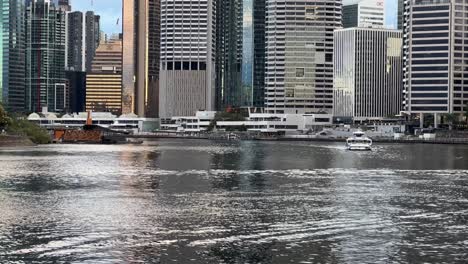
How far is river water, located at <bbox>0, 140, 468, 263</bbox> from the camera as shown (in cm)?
4356

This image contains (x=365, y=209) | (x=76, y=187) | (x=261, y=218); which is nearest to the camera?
(x=261, y=218)

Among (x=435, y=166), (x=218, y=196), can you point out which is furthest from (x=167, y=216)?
(x=435, y=166)

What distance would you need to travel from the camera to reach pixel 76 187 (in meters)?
80.7

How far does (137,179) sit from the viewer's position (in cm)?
9119

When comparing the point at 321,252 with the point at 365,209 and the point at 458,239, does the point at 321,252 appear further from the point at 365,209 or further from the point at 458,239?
the point at 365,209

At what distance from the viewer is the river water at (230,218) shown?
43.6m

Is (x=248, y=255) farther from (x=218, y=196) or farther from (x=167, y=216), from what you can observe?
(x=218, y=196)

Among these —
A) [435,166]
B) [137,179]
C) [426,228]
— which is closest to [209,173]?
[137,179]

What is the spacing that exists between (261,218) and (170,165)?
64.9 m

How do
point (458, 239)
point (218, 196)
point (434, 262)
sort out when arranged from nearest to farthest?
1. point (434, 262)
2. point (458, 239)
3. point (218, 196)

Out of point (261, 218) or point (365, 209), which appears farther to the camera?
point (365, 209)

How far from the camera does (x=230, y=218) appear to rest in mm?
56562

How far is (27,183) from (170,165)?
38874mm

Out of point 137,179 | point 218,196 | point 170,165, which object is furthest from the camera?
point 170,165
